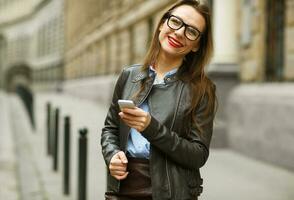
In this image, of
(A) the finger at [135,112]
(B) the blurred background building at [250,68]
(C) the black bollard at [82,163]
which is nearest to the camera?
(A) the finger at [135,112]

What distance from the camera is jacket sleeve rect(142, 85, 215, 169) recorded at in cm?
211

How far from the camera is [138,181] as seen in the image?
7.45 feet

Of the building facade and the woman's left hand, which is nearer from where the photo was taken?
the woman's left hand

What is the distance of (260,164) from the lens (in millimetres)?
8016

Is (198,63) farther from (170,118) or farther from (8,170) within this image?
(8,170)

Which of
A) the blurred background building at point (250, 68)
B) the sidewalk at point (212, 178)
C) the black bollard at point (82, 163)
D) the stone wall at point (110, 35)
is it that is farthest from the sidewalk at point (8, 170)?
the stone wall at point (110, 35)

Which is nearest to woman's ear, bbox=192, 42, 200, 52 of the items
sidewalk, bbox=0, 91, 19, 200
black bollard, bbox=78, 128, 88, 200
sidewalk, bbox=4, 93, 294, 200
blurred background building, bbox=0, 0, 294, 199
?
blurred background building, bbox=0, 0, 294, 199

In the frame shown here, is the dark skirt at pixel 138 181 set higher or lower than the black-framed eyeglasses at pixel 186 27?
lower

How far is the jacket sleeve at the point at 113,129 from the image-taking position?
7.64 feet

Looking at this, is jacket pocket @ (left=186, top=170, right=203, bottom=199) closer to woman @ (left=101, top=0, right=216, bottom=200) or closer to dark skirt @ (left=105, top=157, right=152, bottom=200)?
woman @ (left=101, top=0, right=216, bottom=200)

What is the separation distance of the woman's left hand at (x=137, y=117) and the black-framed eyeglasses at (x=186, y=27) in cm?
41

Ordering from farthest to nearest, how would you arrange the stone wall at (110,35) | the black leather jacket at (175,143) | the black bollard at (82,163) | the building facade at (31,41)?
the building facade at (31,41), the stone wall at (110,35), the black bollard at (82,163), the black leather jacket at (175,143)

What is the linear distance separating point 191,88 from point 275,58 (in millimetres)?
6909

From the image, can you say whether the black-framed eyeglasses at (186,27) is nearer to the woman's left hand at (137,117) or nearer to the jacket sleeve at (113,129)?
the jacket sleeve at (113,129)
